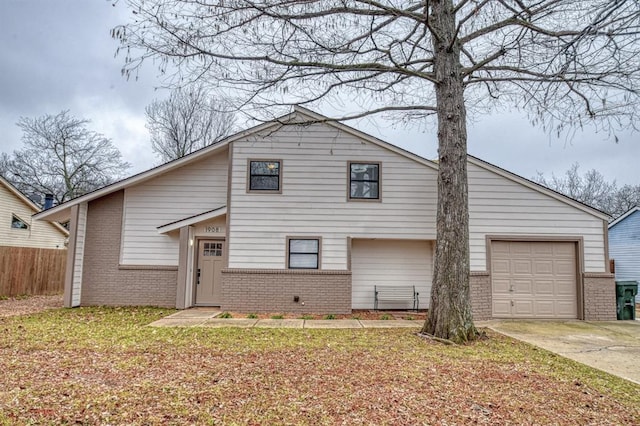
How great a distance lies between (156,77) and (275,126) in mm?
4650

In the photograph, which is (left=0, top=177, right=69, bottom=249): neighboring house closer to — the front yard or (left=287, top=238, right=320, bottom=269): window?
the front yard

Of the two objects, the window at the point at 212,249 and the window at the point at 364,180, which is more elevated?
the window at the point at 364,180

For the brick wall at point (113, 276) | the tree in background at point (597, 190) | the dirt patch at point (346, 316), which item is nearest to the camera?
the dirt patch at point (346, 316)

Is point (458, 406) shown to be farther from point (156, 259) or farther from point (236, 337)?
point (156, 259)

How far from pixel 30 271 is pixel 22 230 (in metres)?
2.75

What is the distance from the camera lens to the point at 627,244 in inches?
750

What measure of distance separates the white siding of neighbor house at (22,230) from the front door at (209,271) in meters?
11.1

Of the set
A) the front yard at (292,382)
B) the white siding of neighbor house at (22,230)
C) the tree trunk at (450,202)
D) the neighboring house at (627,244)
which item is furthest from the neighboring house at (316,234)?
the neighboring house at (627,244)

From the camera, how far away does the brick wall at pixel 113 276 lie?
38.6ft

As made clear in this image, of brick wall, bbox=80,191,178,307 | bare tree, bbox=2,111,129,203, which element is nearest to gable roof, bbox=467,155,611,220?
brick wall, bbox=80,191,178,307

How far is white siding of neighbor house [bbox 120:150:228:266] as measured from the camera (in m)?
12.0

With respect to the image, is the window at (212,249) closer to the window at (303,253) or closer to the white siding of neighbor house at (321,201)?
the white siding of neighbor house at (321,201)

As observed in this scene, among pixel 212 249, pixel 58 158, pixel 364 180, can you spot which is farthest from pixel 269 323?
pixel 58 158

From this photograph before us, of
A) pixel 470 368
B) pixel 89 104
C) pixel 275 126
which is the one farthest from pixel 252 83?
pixel 89 104
